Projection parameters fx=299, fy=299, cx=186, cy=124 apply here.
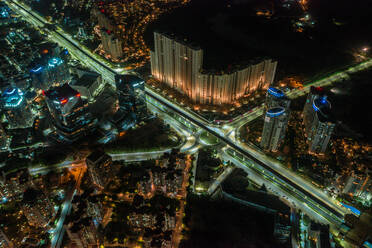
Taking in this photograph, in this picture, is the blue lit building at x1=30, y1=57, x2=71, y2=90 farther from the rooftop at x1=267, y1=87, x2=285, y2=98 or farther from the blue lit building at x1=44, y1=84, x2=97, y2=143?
the rooftop at x1=267, y1=87, x2=285, y2=98

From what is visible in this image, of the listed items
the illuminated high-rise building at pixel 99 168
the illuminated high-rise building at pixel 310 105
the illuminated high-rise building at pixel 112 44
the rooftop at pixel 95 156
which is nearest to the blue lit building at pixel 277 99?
the illuminated high-rise building at pixel 310 105

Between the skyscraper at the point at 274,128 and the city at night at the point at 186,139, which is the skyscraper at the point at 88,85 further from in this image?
the skyscraper at the point at 274,128

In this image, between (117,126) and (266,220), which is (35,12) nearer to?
(117,126)

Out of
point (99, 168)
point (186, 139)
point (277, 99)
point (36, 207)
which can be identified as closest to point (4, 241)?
point (36, 207)

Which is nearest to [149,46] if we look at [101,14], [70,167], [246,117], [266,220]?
[101,14]

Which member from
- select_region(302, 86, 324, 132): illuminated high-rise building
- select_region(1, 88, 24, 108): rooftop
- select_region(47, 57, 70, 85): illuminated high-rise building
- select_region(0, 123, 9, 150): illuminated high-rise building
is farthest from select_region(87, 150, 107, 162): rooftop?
select_region(302, 86, 324, 132): illuminated high-rise building

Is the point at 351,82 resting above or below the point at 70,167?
above

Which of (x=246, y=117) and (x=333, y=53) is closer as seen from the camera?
(x=246, y=117)
